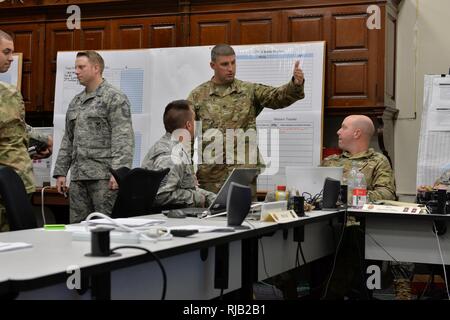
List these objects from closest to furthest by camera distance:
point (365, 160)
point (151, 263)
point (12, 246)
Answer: point (12, 246) → point (151, 263) → point (365, 160)

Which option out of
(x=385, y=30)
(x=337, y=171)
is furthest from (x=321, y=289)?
(x=385, y=30)

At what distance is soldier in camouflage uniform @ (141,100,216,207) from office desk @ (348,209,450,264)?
861 millimetres

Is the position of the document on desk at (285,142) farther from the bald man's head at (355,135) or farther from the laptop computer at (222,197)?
the laptop computer at (222,197)

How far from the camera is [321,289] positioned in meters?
3.90

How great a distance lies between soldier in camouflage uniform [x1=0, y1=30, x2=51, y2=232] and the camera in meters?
3.47

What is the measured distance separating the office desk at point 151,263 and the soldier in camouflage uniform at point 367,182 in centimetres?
72

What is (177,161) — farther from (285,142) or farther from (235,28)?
(235,28)

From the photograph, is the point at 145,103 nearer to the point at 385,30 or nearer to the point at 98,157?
the point at 98,157

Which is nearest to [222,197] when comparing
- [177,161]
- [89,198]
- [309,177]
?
[177,161]

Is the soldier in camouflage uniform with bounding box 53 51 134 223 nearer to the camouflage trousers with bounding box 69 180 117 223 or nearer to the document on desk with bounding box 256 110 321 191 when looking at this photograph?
the camouflage trousers with bounding box 69 180 117 223

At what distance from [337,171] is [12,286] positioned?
8.27 ft

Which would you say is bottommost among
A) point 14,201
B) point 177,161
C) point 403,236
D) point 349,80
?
point 403,236

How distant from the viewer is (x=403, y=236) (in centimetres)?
346

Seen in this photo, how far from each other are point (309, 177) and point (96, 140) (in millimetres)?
1451
